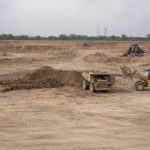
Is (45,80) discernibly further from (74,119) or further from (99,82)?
(74,119)

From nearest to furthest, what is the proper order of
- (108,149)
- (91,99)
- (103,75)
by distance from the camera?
(108,149) → (91,99) → (103,75)

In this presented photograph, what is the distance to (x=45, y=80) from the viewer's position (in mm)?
25469

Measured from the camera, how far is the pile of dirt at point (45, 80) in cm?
2473

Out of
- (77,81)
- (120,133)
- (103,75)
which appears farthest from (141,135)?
(77,81)

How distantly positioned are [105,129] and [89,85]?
8717 millimetres

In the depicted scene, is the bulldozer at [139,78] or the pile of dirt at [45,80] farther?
the bulldozer at [139,78]

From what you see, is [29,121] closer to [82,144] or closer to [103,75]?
[82,144]

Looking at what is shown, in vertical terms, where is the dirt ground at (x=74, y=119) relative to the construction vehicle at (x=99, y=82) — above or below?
below

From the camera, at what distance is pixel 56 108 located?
19.4 m

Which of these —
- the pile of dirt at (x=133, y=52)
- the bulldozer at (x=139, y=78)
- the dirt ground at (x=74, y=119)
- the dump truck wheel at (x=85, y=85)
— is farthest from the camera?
A: the pile of dirt at (x=133, y=52)

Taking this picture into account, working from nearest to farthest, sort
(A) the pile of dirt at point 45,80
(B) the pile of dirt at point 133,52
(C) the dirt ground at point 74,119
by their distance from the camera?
(C) the dirt ground at point 74,119
(A) the pile of dirt at point 45,80
(B) the pile of dirt at point 133,52

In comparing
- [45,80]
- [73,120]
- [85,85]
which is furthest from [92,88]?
[73,120]

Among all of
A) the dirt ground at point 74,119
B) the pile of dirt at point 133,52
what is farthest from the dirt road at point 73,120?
the pile of dirt at point 133,52

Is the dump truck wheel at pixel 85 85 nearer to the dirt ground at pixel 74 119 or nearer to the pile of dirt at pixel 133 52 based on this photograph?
the dirt ground at pixel 74 119
